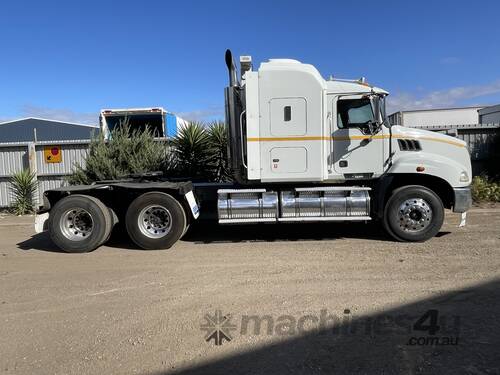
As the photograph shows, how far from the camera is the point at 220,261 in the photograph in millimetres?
7180

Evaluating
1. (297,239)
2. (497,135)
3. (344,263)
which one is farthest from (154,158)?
(497,135)

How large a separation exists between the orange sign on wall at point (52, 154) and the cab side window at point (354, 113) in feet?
28.8

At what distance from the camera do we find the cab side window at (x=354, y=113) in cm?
829

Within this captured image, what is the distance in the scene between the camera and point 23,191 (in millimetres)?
13070

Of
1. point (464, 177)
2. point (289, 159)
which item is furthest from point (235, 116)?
point (464, 177)

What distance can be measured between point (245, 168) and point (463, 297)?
4.41 m

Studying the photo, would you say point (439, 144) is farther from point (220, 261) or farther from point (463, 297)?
point (220, 261)

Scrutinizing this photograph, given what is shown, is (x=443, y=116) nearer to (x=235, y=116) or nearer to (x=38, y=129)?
(x=235, y=116)

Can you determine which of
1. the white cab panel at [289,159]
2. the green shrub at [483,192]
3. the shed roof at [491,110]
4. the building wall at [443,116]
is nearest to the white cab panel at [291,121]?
the white cab panel at [289,159]

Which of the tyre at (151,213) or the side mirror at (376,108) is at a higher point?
the side mirror at (376,108)

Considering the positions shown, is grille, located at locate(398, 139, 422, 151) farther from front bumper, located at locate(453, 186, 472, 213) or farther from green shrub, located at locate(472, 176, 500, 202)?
green shrub, located at locate(472, 176, 500, 202)

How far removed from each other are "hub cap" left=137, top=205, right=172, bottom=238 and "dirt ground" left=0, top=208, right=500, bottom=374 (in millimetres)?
388

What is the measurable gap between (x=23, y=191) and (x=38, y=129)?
44559mm

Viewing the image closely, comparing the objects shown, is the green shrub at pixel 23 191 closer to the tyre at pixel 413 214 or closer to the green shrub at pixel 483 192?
the tyre at pixel 413 214
